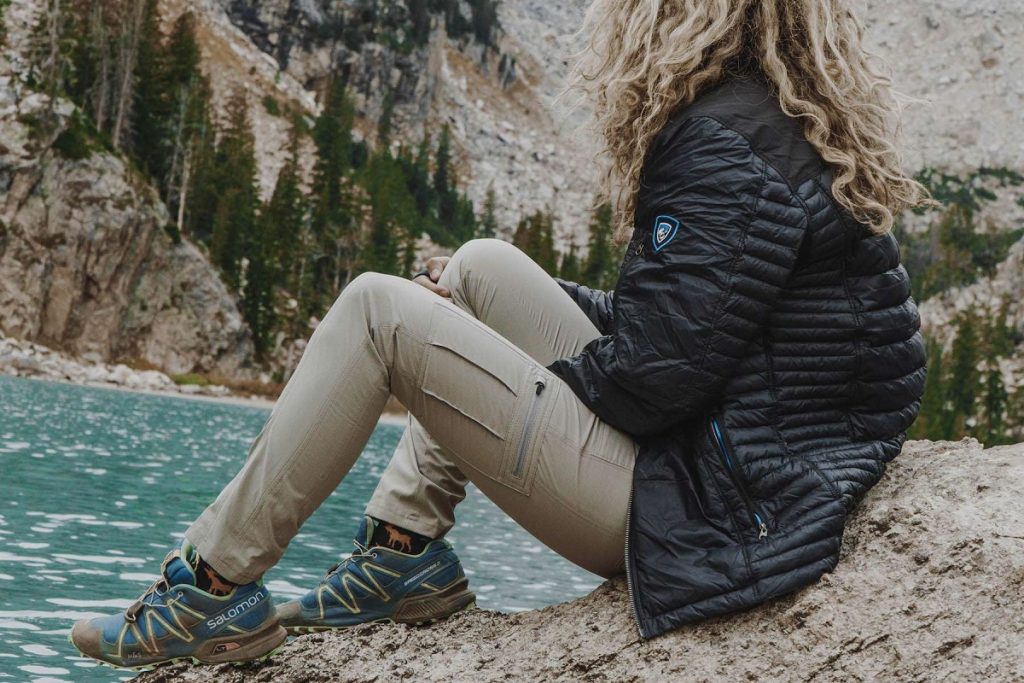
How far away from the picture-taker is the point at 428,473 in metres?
3.25

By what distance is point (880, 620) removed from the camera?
8.65ft

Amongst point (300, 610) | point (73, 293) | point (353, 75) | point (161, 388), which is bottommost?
point (161, 388)

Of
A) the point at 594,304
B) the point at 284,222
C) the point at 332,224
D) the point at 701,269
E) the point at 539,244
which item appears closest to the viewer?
the point at 701,269

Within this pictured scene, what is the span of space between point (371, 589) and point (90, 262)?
147 ft

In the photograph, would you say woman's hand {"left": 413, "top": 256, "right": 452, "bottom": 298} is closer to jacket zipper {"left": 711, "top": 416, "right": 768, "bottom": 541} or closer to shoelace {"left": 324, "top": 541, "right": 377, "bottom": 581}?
shoelace {"left": 324, "top": 541, "right": 377, "bottom": 581}

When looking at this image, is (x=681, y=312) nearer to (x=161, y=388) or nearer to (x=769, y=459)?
(x=769, y=459)

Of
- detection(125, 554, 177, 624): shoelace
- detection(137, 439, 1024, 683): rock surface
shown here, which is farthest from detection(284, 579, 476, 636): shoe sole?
detection(125, 554, 177, 624): shoelace

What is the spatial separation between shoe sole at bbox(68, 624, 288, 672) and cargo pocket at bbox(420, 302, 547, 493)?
857 mm

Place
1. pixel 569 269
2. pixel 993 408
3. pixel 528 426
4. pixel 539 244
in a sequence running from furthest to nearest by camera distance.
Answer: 1. pixel 569 269
2. pixel 539 244
3. pixel 993 408
4. pixel 528 426

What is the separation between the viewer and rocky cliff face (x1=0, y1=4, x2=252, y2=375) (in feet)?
138

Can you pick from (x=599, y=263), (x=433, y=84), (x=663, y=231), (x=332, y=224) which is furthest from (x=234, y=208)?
(x=433, y=84)

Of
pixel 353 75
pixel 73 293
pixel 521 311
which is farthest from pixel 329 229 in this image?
pixel 521 311

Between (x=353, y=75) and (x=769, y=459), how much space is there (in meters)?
111

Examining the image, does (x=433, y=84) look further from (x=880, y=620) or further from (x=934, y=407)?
(x=880, y=620)
